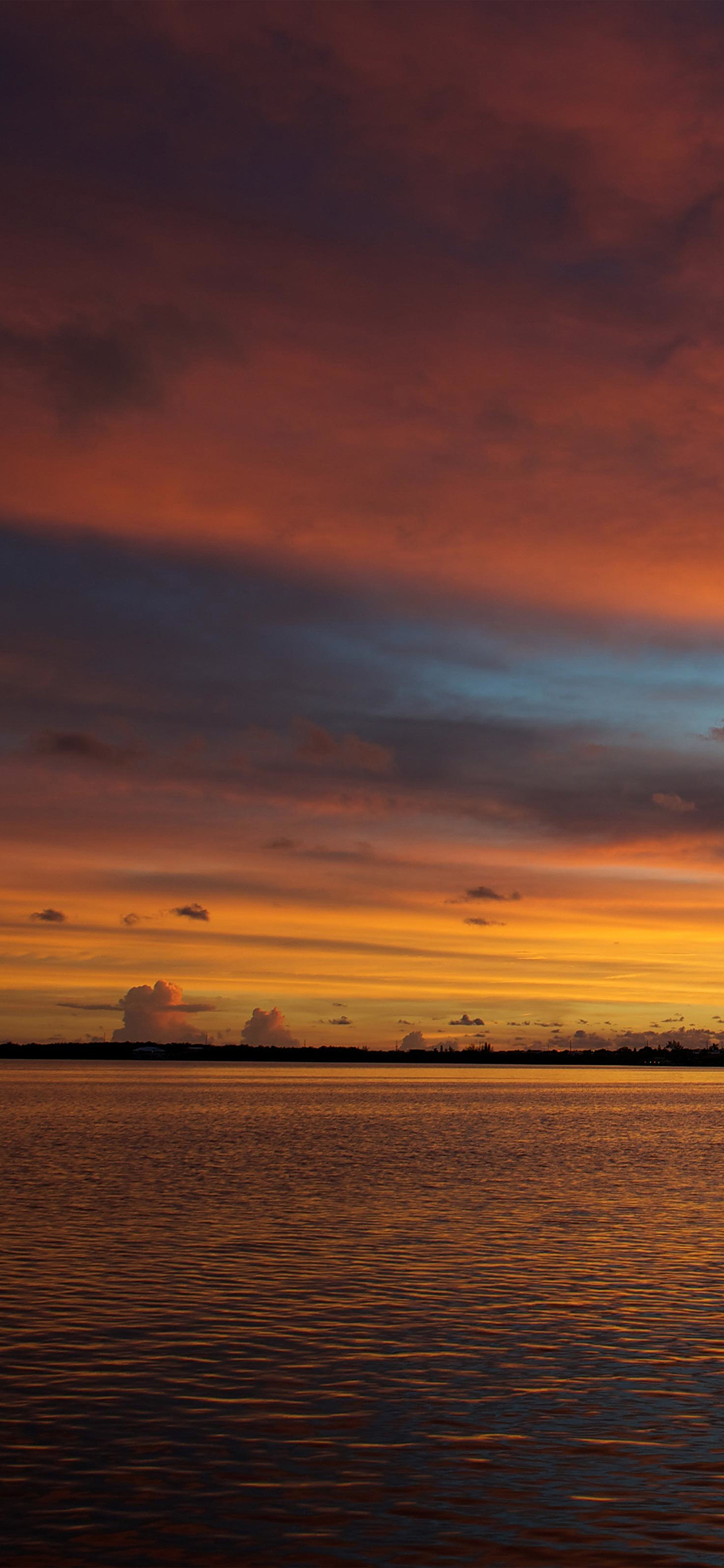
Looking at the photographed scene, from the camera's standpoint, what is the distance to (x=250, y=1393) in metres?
22.3

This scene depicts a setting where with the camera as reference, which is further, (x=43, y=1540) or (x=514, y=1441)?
(x=514, y=1441)

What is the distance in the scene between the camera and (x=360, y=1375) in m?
23.7

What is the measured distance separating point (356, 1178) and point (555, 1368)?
116 ft

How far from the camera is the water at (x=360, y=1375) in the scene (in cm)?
1605

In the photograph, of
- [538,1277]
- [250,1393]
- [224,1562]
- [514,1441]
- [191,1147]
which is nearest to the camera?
[224,1562]

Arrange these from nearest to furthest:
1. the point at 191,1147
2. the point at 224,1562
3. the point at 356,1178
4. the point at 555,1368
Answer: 1. the point at 224,1562
2. the point at 555,1368
3. the point at 356,1178
4. the point at 191,1147

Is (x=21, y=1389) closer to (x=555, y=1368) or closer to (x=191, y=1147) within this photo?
(x=555, y=1368)

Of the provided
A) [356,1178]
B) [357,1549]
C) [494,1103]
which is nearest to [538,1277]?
[357,1549]

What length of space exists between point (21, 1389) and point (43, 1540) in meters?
7.37

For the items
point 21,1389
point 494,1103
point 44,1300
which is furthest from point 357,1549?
point 494,1103

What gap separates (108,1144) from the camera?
260 feet

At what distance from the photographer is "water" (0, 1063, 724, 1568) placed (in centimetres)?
1605

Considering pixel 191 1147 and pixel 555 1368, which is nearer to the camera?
pixel 555 1368

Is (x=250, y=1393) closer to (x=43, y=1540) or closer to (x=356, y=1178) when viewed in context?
(x=43, y=1540)
